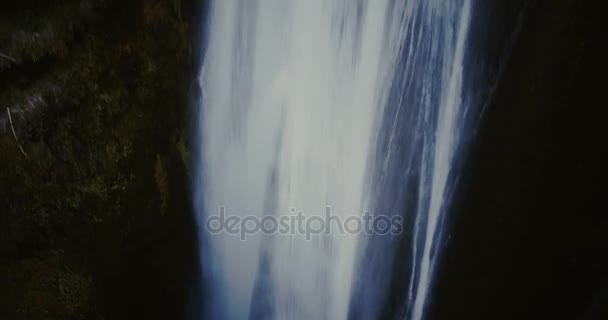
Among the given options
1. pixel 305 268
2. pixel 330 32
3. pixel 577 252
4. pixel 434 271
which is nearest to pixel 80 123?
pixel 330 32

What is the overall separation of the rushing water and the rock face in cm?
28

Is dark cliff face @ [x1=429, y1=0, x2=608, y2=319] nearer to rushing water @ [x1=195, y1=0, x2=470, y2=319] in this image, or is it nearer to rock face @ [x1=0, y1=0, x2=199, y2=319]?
rushing water @ [x1=195, y1=0, x2=470, y2=319]

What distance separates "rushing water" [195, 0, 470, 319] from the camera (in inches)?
122

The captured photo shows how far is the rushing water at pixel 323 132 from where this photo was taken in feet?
10.1

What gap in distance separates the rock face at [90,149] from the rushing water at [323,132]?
0.28m

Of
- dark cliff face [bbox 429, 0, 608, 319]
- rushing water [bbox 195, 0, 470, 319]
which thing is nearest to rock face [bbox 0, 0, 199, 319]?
rushing water [bbox 195, 0, 470, 319]

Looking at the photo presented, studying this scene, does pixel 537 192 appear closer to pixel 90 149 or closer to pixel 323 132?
pixel 323 132

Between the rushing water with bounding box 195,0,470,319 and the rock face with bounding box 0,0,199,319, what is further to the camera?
the rushing water with bounding box 195,0,470,319

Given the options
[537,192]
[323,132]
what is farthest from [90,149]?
[537,192]

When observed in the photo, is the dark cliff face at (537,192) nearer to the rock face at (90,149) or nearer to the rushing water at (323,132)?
the rushing water at (323,132)

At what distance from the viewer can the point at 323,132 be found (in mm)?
3424

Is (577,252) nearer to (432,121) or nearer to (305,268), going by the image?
(432,121)

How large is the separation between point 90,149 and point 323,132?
57.3 inches

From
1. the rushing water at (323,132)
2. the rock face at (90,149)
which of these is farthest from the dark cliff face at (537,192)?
the rock face at (90,149)
